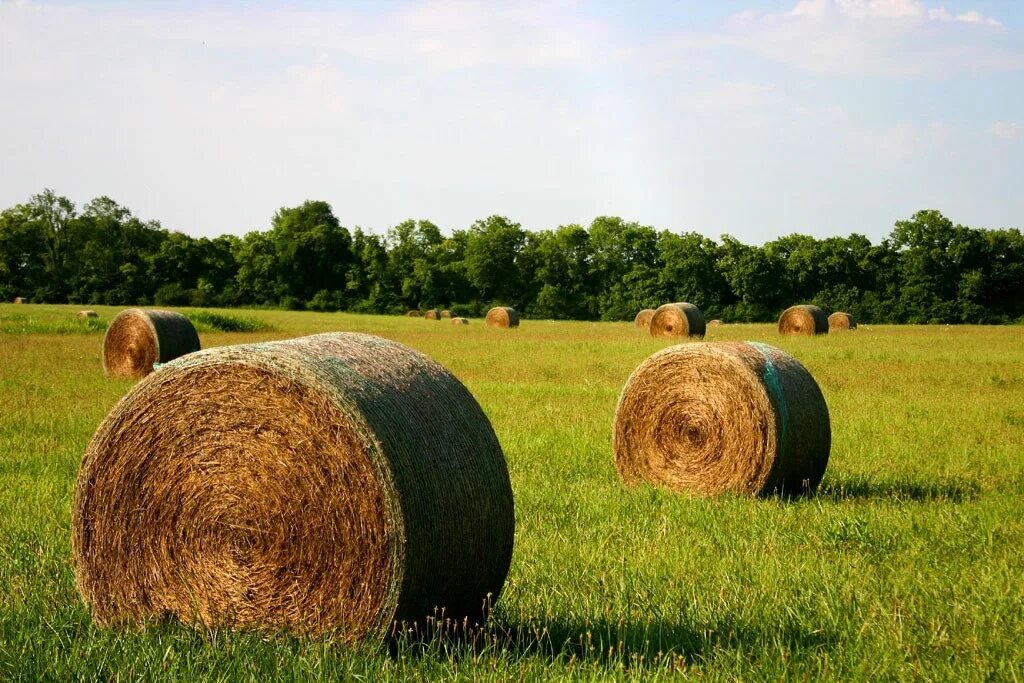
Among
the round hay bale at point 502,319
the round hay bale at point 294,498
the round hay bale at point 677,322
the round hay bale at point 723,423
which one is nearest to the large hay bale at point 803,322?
the round hay bale at point 677,322

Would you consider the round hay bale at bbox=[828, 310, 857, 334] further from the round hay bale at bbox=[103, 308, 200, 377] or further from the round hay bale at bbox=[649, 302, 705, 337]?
the round hay bale at bbox=[103, 308, 200, 377]

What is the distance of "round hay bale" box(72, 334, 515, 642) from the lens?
535 cm

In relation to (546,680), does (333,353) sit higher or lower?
higher

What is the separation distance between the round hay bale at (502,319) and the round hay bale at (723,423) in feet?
126

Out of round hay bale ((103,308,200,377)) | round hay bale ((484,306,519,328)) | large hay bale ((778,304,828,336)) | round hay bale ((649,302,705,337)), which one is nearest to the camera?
round hay bale ((103,308,200,377))

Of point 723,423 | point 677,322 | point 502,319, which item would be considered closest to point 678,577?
point 723,423

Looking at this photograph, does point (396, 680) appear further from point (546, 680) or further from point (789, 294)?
point (789, 294)

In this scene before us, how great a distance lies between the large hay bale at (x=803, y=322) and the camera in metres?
38.2

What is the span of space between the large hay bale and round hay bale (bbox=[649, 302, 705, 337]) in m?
4.74

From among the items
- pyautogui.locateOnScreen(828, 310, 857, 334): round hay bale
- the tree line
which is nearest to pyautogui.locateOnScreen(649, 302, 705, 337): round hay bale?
pyautogui.locateOnScreen(828, 310, 857, 334): round hay bale

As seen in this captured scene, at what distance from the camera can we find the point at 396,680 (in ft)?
15.7

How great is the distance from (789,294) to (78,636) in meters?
76.9

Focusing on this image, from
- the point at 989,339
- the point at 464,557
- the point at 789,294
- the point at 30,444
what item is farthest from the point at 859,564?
the point at 789,294

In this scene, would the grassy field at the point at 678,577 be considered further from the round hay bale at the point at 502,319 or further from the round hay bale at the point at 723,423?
the round hay bale at the point at 502,319
